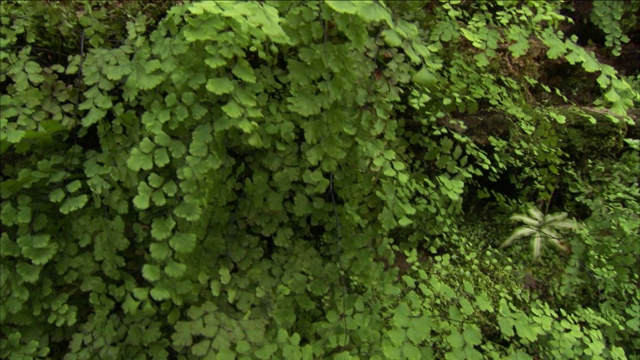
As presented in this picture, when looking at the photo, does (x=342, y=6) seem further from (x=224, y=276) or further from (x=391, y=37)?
(x=224, y=276)

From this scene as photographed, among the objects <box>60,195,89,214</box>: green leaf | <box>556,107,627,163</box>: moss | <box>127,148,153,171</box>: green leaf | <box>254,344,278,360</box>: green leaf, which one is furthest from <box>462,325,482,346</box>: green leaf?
<box>556,107,627,163</box>: moss

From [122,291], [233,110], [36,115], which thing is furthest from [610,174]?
[36,115]

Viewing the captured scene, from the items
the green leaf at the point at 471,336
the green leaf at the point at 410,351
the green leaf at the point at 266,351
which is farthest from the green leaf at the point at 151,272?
the green leaf at the point at 471,336

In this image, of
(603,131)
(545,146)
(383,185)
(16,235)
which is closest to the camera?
(16,235)

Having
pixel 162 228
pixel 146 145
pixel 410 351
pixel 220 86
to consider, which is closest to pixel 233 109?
pixel 220 86

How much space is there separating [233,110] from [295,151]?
1.22ft

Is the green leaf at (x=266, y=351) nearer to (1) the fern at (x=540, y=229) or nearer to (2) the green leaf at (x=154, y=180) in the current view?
(2) the green leaf at (x=154, y=180)

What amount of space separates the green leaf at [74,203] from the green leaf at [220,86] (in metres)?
0.57

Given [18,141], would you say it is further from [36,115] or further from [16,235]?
[16,235]

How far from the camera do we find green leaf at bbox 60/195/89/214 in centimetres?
146

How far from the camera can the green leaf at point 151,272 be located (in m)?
1.44

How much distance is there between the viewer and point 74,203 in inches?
58.0

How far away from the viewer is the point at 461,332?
1771mm

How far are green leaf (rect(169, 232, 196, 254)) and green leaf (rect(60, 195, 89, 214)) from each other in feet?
1.07
